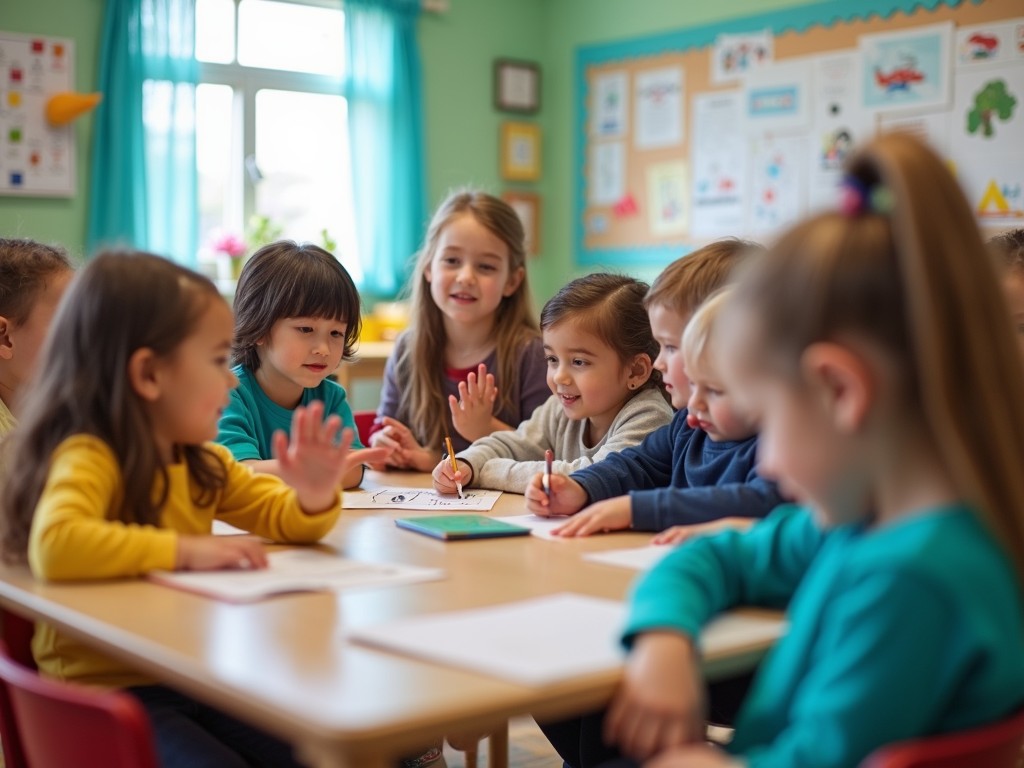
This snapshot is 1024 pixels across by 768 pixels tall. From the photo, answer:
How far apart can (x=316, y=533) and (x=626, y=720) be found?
706 mm

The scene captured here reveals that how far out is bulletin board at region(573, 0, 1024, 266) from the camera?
455 centimetres

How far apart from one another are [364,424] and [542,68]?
392cm

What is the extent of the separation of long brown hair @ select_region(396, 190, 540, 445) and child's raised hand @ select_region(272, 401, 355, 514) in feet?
3.66

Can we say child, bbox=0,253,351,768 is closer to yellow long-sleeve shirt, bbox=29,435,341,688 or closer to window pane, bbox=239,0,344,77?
yellow long-sleeve shirt, bbox=29,435,341,688

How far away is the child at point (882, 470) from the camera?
896mm

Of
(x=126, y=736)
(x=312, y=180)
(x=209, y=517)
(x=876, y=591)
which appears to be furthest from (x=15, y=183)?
(x=876, y=591)

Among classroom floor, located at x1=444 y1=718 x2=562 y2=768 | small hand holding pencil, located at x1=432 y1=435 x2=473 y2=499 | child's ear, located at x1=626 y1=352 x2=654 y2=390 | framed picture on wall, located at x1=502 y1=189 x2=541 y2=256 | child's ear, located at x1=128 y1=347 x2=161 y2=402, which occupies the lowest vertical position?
classroom floor, located at x1=444 y1=718 x2=562 y2=768

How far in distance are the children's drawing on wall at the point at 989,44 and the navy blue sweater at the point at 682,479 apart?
10.5ft

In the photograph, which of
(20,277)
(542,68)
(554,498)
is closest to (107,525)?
(554,498)

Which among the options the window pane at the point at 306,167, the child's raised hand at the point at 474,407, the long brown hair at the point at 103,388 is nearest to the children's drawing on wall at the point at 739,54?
the window pane at the point at 306,167

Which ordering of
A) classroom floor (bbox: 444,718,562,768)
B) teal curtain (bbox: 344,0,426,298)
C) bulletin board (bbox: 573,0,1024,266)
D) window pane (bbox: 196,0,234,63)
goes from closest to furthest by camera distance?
classroom floor (bbox: 444,718,562,768)
bulletin board (bbox: 573,0,1024,266)
window pane (bbox: 196,0,234,63)
teal curtain (bbox: 344,0,426,298)

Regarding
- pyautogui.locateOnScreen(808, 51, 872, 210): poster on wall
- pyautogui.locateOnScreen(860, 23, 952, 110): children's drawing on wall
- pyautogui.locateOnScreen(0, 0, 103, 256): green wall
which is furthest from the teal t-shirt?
pyautogui.locateOnScreen(860, 23, 952, 110): children's drawing on wall

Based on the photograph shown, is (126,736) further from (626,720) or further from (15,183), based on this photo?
(15,183)

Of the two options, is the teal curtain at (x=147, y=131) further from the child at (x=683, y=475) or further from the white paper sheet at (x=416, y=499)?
the child at (x=683, y=475)
